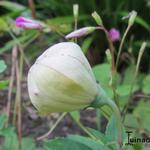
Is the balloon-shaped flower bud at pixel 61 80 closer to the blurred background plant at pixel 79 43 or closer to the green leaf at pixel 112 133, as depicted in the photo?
the green leaf at pixel 112 133

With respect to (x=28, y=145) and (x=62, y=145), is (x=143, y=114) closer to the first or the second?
(x=28, y=145)

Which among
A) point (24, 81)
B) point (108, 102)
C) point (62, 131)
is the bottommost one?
point (62, 131)

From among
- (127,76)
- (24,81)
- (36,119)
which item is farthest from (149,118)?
(24,81)

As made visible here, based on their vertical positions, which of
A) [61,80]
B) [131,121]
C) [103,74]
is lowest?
[131,121]

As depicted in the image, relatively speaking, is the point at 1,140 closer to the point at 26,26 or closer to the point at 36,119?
the point at 36,119

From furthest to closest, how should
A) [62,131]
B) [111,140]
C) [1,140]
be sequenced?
[62,131], [1,140], [111,140]

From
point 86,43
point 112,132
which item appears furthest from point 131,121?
point 112,132

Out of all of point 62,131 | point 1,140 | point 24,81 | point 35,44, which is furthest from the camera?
point 35,44

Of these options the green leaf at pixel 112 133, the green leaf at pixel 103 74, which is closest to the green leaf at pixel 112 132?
the green leaf at pixel 112 133
